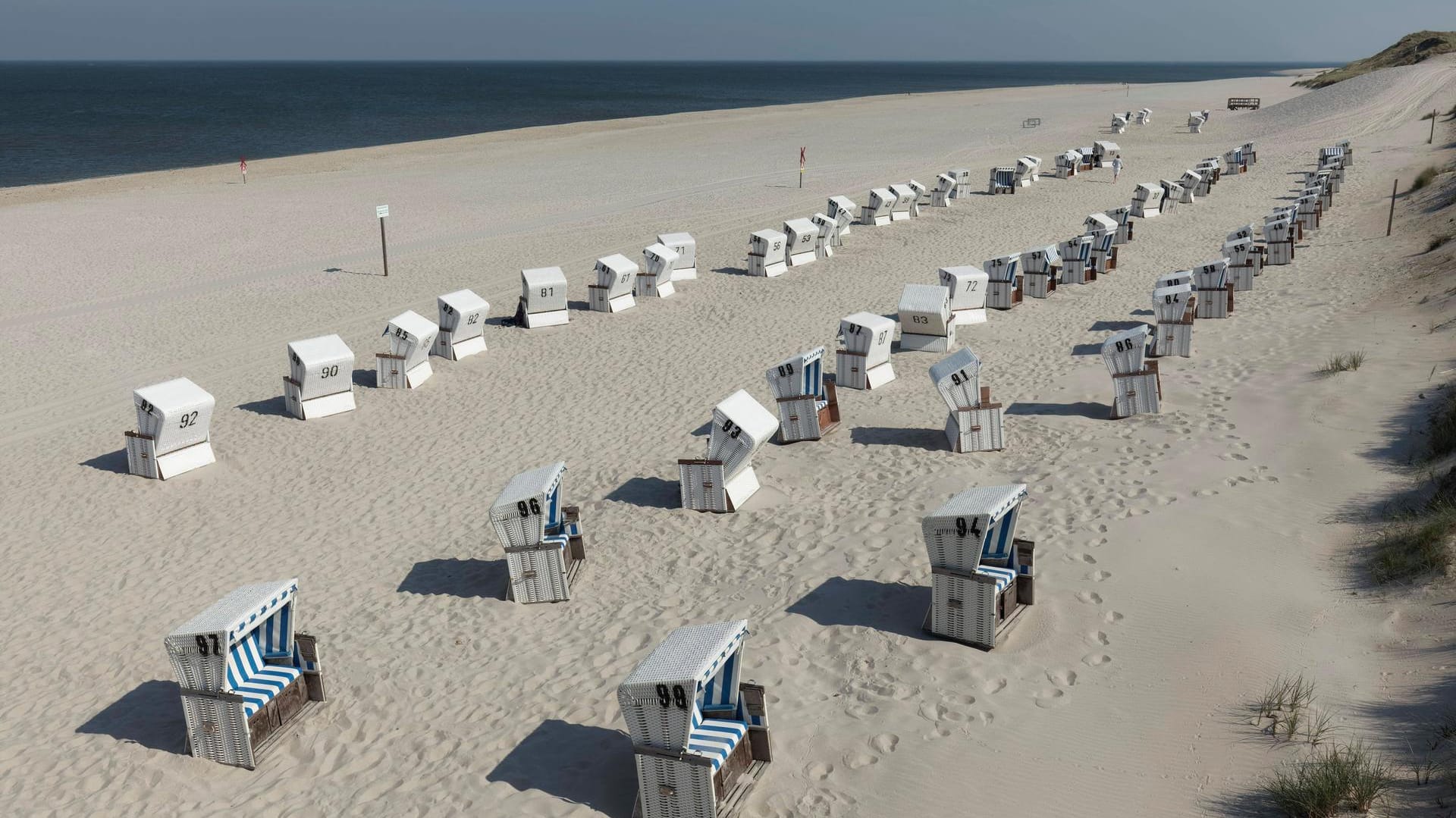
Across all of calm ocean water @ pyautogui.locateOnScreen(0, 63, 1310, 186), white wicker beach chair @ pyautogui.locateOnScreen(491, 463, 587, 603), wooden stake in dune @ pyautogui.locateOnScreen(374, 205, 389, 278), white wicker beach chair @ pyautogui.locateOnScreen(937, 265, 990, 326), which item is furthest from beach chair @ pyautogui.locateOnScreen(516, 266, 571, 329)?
calm ocean water @ pyautogui.locateOnScreen(0, 63, 1310, 186)

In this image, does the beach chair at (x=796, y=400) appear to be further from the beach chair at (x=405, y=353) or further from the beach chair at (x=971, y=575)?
the beach chair at (x=405, y=353)

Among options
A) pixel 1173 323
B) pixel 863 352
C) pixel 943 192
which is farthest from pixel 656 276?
pixel 943 192

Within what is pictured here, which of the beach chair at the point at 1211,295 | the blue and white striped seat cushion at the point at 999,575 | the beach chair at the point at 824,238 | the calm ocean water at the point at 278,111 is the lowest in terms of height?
the blue and white striped seat cushion at the point at 999,575

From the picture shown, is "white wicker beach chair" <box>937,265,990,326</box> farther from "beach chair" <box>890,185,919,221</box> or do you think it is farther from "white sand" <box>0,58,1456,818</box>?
"beach chair" <box>890,185,919,221</box>

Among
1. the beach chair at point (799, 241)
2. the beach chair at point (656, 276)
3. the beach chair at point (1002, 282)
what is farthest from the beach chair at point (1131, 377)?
the beach chair at point (799, 241)

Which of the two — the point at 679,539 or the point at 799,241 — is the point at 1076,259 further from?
the point at 679,539
